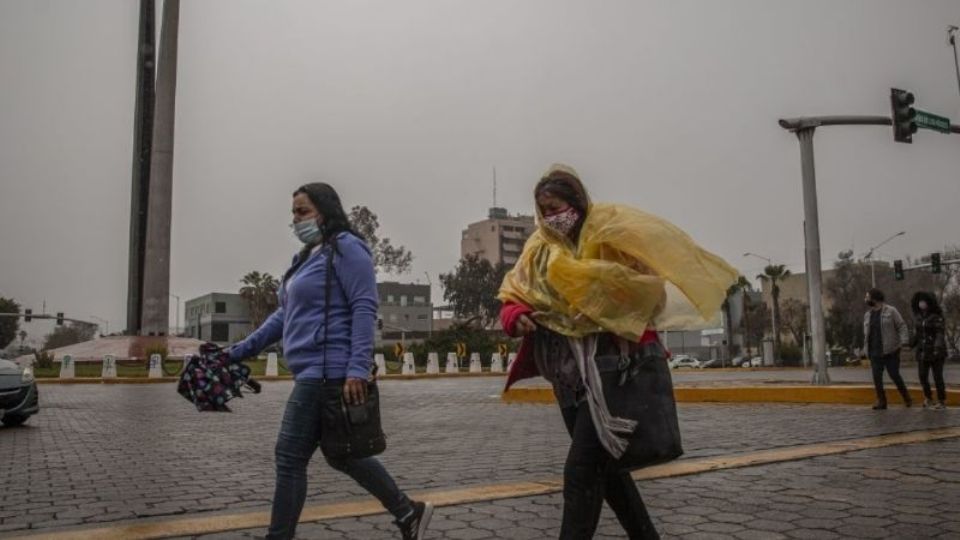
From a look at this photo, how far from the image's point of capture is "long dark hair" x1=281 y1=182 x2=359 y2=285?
3551mm

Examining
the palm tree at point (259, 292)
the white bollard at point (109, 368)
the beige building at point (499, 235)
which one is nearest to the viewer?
the white bollard at point (109, 368)

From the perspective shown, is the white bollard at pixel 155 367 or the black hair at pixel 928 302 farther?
the white bollard at pixel 155 367

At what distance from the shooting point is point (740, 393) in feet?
42.2

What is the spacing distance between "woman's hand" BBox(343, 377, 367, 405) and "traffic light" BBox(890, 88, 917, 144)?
604 inches

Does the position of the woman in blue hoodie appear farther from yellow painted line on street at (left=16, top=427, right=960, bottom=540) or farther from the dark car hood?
the dark car hood

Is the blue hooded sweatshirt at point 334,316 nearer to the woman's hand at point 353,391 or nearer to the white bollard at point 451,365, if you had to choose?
the woman's hand at point 353,391

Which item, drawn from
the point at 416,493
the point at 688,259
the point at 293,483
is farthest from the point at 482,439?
the point at 688,259

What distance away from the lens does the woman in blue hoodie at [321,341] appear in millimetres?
3330

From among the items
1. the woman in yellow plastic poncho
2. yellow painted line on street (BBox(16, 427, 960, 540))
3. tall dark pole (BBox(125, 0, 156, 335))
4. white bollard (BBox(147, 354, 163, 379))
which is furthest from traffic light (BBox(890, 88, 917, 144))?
tall dark pole (BBox(125, 0, 156, 335))

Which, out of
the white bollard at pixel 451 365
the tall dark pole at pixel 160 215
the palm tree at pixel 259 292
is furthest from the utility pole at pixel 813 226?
the palm tree at pixel 259 292

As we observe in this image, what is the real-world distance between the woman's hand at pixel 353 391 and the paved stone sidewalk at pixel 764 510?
0.96 metres

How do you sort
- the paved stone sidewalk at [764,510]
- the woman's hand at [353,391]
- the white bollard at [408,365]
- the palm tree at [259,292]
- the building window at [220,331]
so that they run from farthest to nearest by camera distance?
the building window at [220,331], the palm tree at [259,292], the white bollard at [408,365], the paved stone sidewalk at [764,510], the woman's hand at [353,391]

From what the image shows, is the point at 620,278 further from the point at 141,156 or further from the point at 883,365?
the point at 141,156

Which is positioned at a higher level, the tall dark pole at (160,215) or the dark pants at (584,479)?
the tall dark pole at (160,215)
